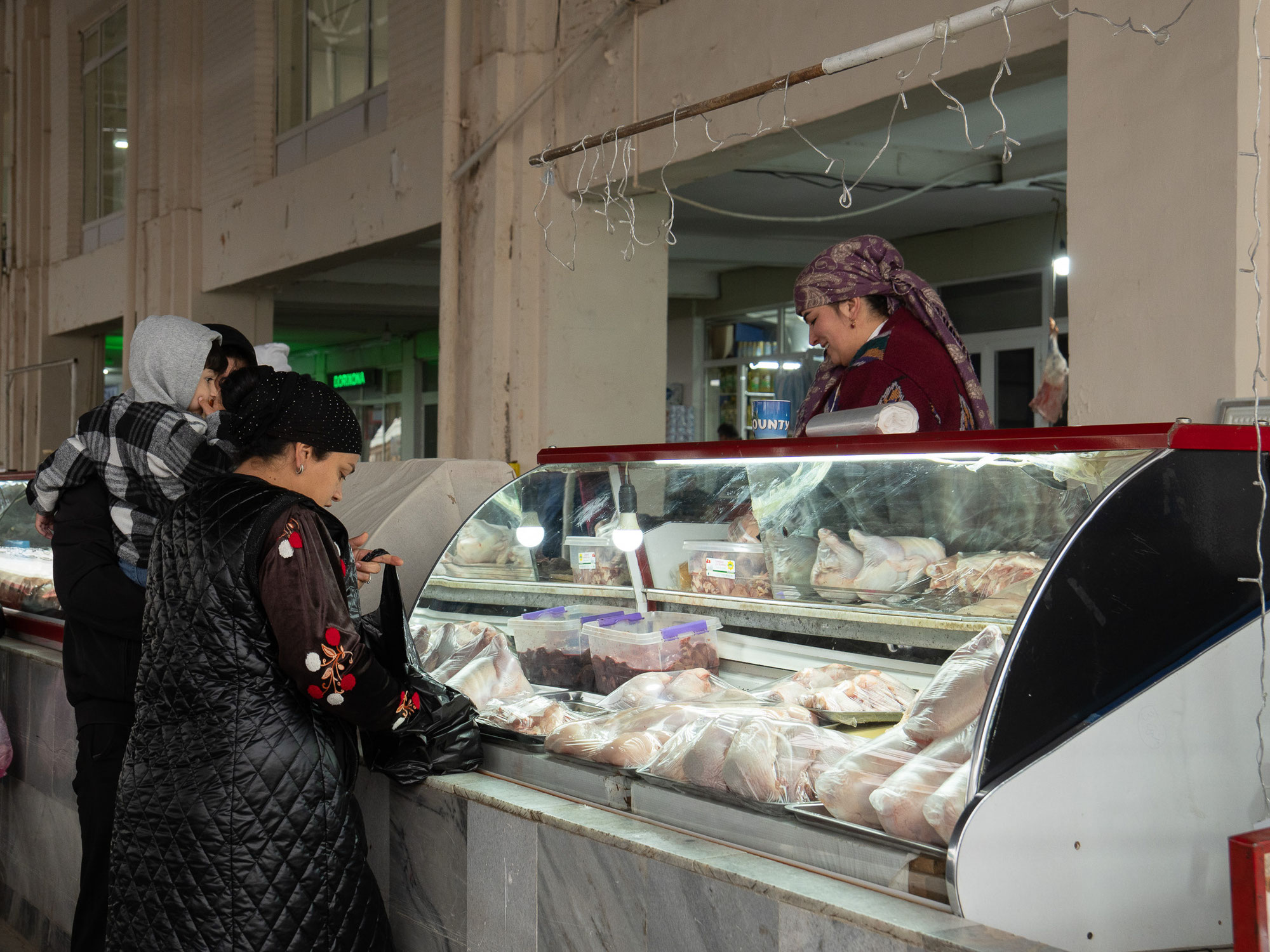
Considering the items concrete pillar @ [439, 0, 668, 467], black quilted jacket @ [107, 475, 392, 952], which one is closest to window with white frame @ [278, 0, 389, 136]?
concrete pillar @ [439, 0, 668, 467]

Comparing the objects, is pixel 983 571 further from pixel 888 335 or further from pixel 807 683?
pixel 888 335

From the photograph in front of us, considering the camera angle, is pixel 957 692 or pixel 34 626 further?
pixel 34 626

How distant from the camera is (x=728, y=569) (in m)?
2.79

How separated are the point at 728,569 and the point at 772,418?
51cm

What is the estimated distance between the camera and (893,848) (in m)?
1.71

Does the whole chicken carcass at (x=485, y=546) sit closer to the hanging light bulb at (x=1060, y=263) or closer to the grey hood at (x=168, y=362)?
the grey hood at (x=168, y=362)

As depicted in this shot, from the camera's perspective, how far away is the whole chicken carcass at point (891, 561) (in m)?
2.38

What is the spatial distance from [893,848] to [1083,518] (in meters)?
0.59

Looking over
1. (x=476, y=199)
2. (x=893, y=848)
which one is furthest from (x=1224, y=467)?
(x=476, y=199)

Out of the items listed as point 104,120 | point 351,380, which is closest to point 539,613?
point 104,120

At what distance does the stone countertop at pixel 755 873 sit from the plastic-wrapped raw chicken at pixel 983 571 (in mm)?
677

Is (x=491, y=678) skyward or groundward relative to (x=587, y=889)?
skyward

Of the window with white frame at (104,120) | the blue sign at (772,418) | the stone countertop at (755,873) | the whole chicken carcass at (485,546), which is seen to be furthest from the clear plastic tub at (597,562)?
the window with white frame at (104,120)

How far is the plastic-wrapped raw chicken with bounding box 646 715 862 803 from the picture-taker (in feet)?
6.62
